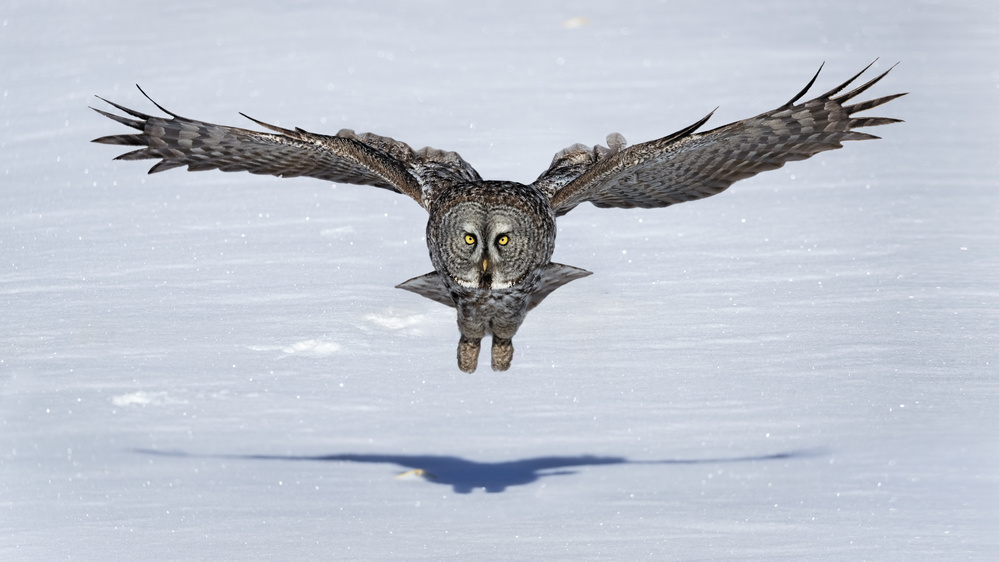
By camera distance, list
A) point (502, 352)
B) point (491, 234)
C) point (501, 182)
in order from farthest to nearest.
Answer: point (502, 352)
point (501, 182)
point (491, 234)

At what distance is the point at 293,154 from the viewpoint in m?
7.64

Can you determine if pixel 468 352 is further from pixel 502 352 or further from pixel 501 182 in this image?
pixel 501 182

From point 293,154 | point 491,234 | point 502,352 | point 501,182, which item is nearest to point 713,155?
point 501,182

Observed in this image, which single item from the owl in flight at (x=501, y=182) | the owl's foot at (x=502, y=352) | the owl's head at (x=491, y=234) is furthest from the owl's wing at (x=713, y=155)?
the owl's foot at (x=502, y=352)

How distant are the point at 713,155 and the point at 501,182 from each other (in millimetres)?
1440

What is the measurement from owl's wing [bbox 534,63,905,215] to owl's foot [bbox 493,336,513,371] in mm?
884

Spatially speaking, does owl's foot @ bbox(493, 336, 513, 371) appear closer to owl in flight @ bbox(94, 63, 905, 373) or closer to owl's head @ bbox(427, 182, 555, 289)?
owl in flight @ bbox(94, 63, 905, 373)

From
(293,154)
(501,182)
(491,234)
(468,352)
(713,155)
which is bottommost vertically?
(468,352)

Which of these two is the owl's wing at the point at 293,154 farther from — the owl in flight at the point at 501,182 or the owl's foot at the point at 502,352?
the owl's foot at the point at 502,352

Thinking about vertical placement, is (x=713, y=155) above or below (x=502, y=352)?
above

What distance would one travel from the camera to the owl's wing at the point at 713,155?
681 cm

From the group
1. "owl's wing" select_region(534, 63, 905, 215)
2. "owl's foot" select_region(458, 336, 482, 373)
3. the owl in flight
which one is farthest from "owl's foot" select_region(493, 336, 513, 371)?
"owl's wing" select_region(534, 63, 905, 215)

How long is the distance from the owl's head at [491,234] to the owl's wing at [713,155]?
56 cm

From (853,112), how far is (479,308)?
246 centimetres
